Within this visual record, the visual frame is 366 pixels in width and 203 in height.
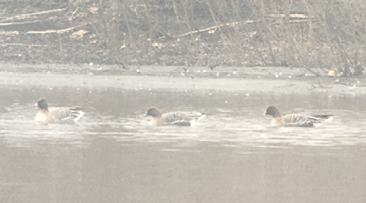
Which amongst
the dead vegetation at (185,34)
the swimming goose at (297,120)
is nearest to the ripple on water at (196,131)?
the swimming goose at (297,120)

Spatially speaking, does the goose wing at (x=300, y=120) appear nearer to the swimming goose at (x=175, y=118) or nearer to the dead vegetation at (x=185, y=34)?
the swimming goose at (x=175, y=118)

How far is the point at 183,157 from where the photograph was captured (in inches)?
356

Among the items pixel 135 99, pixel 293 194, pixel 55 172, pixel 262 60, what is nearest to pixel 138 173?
pixel 55 172

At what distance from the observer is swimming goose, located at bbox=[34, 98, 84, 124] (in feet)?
40.5

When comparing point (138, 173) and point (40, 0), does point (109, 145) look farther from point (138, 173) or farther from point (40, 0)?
point (40, 0)

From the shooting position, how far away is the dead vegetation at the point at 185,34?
1938cm

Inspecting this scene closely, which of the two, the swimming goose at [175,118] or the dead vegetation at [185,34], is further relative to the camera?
the dead vegetation at [185,34]

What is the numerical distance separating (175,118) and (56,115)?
1.77 m

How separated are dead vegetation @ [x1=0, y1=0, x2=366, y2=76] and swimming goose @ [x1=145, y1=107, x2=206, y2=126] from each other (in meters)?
7.26

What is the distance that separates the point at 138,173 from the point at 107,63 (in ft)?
48.9

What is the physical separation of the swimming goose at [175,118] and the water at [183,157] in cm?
14

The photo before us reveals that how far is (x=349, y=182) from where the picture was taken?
25.4 feet

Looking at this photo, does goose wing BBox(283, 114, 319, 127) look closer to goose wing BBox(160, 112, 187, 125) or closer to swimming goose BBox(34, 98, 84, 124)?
goose wing BBox(160, 112, 187, 125)

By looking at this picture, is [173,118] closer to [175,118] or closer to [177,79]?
[175,118]
